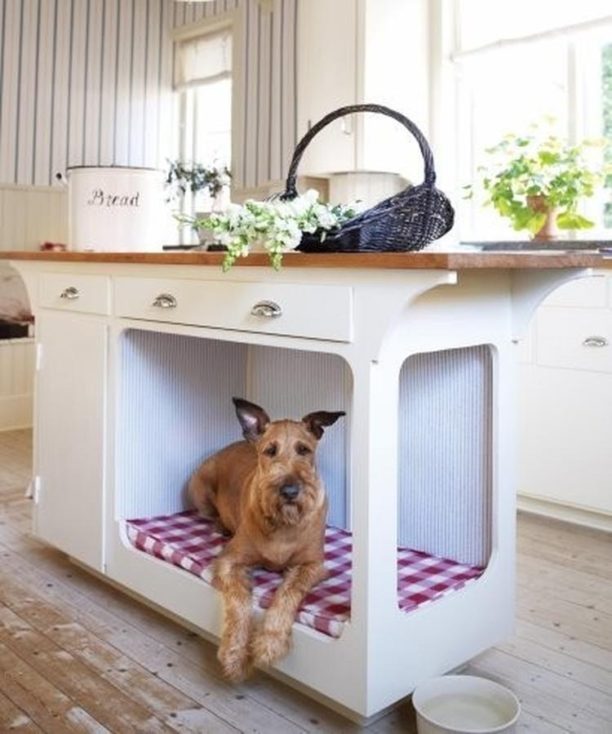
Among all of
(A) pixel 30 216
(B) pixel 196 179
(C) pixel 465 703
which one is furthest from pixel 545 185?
(A) pixel 30 216

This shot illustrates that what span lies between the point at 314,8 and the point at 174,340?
8.95ft

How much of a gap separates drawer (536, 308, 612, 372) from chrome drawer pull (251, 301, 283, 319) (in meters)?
1.65

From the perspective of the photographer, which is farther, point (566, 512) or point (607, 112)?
point (607, 112)

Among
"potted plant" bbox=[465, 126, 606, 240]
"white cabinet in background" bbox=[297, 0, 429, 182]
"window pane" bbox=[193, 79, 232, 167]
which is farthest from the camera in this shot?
"window pane" bbox=[193, 79, 232, 167]

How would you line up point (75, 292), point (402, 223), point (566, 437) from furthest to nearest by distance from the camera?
point (566, 437) → point (75, 292) → point (402, 223)

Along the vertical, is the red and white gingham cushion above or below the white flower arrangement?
below

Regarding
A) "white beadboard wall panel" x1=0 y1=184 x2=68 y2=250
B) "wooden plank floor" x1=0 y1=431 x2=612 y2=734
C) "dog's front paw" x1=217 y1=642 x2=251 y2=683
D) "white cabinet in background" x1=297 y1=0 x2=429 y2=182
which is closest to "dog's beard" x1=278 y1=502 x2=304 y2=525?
"dog's front paw" x1=217 y1=642 x2=251 y2=683

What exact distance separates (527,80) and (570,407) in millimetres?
1776

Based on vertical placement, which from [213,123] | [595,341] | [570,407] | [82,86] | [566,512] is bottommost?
[566,512]

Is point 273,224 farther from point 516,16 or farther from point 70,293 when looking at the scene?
point 516,16

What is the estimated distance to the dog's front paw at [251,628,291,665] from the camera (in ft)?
5.43

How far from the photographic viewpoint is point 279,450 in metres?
1.80

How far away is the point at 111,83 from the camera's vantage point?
5301mm

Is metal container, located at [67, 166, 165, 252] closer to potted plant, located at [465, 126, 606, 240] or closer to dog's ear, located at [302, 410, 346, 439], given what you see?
dog's ear, located at [302, 410, 346, 439]
